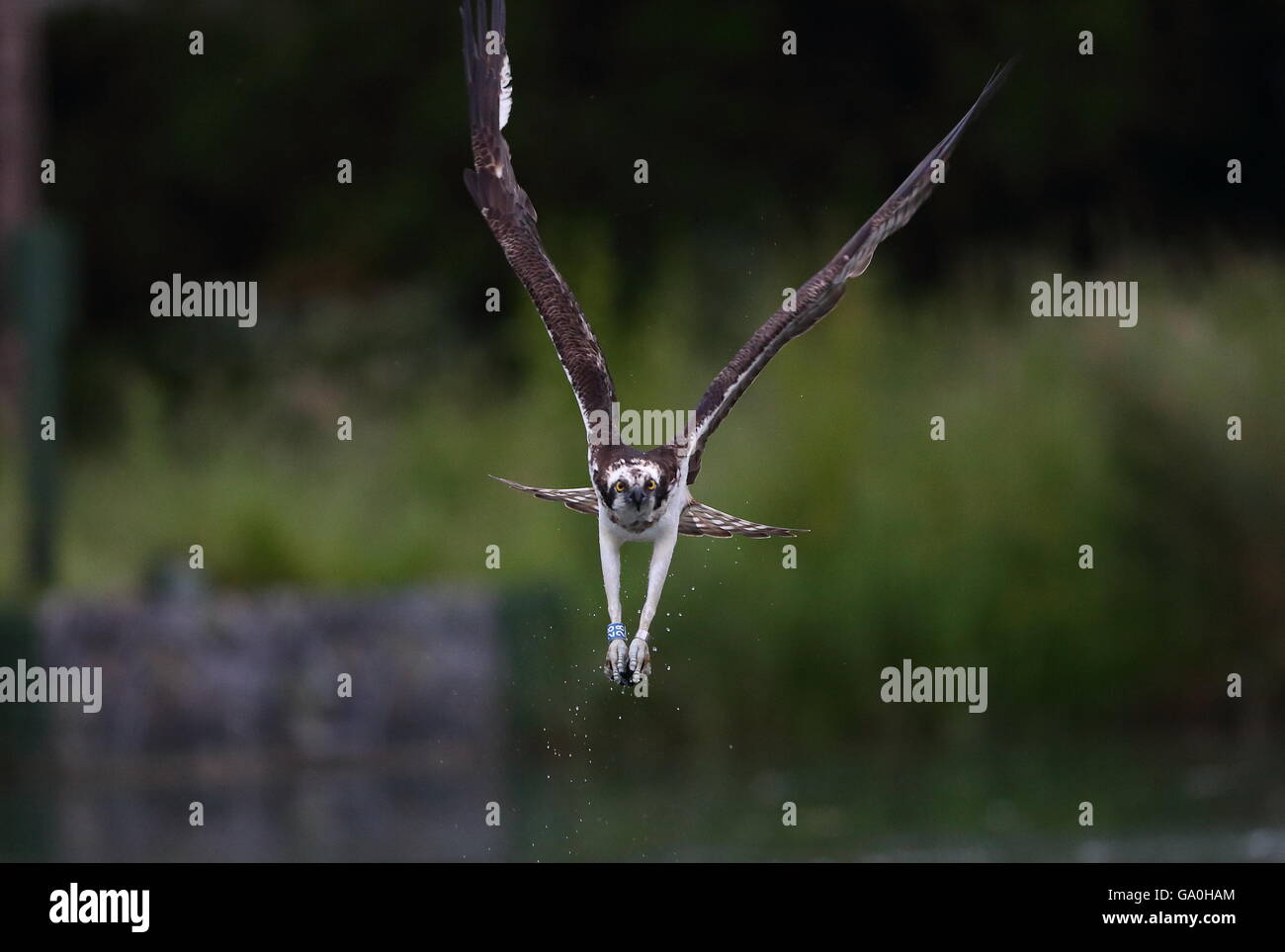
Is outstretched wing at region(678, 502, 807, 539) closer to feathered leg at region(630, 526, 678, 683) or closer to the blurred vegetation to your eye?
feathered leg at region(630, 526, 678, 683)

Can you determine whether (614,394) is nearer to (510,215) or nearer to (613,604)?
(613,604)

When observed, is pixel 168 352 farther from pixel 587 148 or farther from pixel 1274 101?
pixel 1274 101

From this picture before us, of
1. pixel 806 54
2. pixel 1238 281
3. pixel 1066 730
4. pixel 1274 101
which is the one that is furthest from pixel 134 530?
pixel 1274 101

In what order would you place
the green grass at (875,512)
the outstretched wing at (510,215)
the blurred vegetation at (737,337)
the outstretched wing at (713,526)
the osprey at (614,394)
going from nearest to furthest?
the osprey at (614,394), the outstretched wing at (510,215), the outstretched wing at (713,526), the green grass at (875,512), the blurred vegetation at (737,337)

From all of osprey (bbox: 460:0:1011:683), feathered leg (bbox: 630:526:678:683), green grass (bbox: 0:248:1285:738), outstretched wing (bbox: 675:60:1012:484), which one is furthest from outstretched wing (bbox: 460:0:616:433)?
green grass (bbox: 0:248:1285:738)

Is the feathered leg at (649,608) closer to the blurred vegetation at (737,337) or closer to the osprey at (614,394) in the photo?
the osprey at (614,394)

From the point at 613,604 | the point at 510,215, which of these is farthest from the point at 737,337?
the point at 613,604

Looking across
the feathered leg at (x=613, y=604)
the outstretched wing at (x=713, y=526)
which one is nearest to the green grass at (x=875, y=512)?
the outstretched wing at (x=713, y=526)
